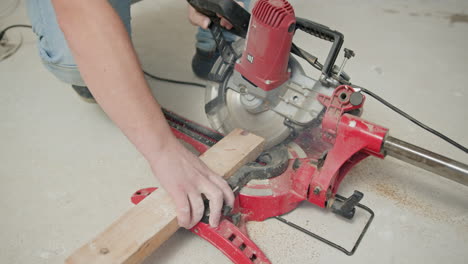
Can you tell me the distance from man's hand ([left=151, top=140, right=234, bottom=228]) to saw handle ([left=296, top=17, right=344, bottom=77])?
1.68 ft

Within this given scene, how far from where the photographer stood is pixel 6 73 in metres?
2.04

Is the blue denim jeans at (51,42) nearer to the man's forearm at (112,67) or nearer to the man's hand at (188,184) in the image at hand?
the man's forearm at (112,67)

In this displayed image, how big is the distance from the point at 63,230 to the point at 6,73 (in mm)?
1161

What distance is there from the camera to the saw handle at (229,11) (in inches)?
49.7

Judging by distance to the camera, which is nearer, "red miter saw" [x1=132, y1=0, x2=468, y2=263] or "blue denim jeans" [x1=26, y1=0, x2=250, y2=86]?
"red miter saw" [x1=132, y1=0, x2=468, y2=263]

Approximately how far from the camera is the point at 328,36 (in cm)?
129

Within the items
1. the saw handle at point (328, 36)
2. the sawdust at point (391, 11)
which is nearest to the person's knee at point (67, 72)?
the saw handle at point (328, 36)

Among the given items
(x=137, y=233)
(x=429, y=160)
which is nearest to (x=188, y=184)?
(x=137, y=233)

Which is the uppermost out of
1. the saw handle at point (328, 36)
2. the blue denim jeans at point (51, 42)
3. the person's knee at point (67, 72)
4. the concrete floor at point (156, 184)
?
the saw handle at point (328, 36)

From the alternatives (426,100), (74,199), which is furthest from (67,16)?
(426,100)

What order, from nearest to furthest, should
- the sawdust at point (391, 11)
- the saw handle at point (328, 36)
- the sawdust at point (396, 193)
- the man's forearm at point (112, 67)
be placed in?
1. the man's forearm at point (112, 67)
2. the saw handle at point (328, 36)
3. the sawdust at point (396, 193)
4. the sawdust at point (391, 11)

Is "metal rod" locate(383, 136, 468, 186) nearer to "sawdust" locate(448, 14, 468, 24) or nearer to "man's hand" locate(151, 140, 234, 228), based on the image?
"man's hand" locate(151, 140, 234, 228)

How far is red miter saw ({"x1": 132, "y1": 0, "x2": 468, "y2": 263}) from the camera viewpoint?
1.12 meters

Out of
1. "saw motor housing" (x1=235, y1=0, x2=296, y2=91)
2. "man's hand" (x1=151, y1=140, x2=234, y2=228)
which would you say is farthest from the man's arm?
"saw motor housing" (x1=235, y1=0, x2=296, y2=91)
